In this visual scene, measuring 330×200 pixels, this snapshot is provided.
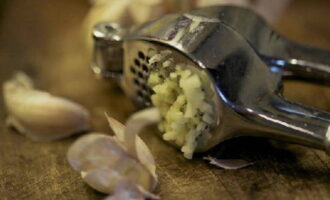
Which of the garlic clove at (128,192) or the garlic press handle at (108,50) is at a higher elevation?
the garlic press handle at (108,50)

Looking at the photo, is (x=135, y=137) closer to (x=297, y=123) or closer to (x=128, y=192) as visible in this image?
(x=128, y=192)

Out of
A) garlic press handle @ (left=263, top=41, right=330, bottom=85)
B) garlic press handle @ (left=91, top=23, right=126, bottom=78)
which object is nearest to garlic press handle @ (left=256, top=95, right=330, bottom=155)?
garlic press handle @ (left=263, top=41, right=330, bottom=85)

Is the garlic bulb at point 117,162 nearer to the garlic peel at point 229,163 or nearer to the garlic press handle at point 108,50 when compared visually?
the garlic peel at point 229,163

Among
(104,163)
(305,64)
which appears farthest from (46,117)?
(305,64)

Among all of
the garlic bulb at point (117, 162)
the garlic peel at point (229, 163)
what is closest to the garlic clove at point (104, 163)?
the garlic bulb at point (117, 162)

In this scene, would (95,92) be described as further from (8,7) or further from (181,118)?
(8,7)

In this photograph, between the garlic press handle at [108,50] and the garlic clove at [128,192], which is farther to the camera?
the garlic press handle at [108,50]

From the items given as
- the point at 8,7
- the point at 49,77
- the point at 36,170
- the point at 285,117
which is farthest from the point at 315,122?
the point at 8,7
